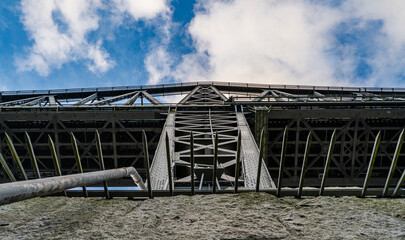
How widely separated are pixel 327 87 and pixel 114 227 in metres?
32.3

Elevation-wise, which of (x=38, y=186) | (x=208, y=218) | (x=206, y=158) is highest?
(x=38, y=186)

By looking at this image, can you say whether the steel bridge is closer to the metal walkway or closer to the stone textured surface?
the metal walkway

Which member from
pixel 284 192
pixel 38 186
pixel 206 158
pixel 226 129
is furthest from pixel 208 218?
pixel 226 129

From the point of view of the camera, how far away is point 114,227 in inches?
91.4

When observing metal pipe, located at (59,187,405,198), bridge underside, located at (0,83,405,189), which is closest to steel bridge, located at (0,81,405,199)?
bridge underside, located at (0,83,405,189)

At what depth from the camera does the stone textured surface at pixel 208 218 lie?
2.20m

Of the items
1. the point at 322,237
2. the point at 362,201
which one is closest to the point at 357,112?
the point at 362,201

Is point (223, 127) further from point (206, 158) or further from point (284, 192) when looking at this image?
point (284, 192)

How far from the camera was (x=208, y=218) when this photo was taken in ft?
8.29

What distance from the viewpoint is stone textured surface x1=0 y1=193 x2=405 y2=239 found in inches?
86.4

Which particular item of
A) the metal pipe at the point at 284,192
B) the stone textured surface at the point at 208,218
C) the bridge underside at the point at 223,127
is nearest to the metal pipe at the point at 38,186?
the stone textured surface at the point at 208,218

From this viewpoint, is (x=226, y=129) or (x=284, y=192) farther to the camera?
(x=226, y=129)

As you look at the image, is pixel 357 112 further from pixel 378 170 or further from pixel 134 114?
pixel 134 114

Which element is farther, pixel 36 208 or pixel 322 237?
pixel 36 208
